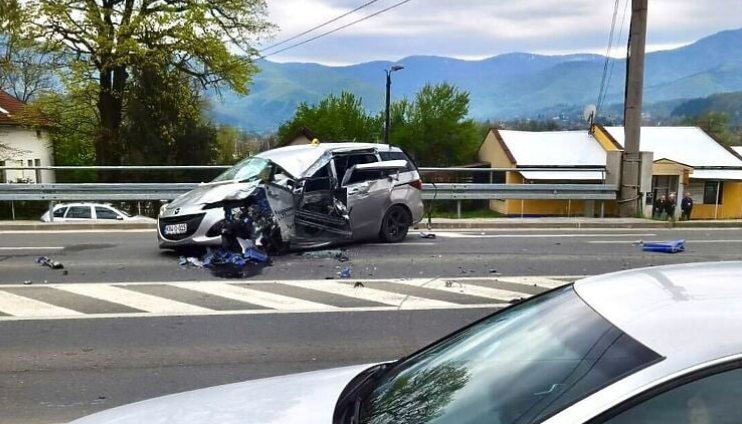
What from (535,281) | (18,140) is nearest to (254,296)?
(535,281)

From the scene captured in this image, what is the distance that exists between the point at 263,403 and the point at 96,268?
738 centimetres

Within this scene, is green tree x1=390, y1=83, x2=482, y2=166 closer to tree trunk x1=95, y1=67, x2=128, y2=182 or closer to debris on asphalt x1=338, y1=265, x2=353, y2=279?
tree trunk x1=95, y1=67, x2=128, y2=182

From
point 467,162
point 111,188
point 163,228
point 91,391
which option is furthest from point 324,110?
point 91,391

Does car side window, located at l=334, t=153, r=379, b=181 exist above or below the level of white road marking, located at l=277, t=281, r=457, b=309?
above

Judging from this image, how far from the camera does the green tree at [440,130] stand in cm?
6075

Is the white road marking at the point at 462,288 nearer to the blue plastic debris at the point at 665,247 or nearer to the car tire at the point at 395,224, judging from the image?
the car tire at the point at 395,224

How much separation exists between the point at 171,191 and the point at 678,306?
44.7 ft

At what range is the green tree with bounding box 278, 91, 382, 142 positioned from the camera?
6047 centimetres

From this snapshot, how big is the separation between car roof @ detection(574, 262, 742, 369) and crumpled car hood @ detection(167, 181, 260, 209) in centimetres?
752

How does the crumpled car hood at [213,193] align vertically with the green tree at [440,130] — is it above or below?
below

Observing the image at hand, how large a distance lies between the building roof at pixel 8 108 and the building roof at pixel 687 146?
126 ft

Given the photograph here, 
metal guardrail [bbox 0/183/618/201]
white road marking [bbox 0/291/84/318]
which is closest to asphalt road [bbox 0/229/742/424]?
white road marking [bbox 0/291/84/318]

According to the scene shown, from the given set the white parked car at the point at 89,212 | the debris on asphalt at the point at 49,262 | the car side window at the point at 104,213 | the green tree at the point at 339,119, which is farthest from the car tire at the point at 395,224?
the green tree at the point at 339,119

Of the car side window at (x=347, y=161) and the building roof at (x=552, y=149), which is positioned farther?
the building roof at (x=552, y=149)
